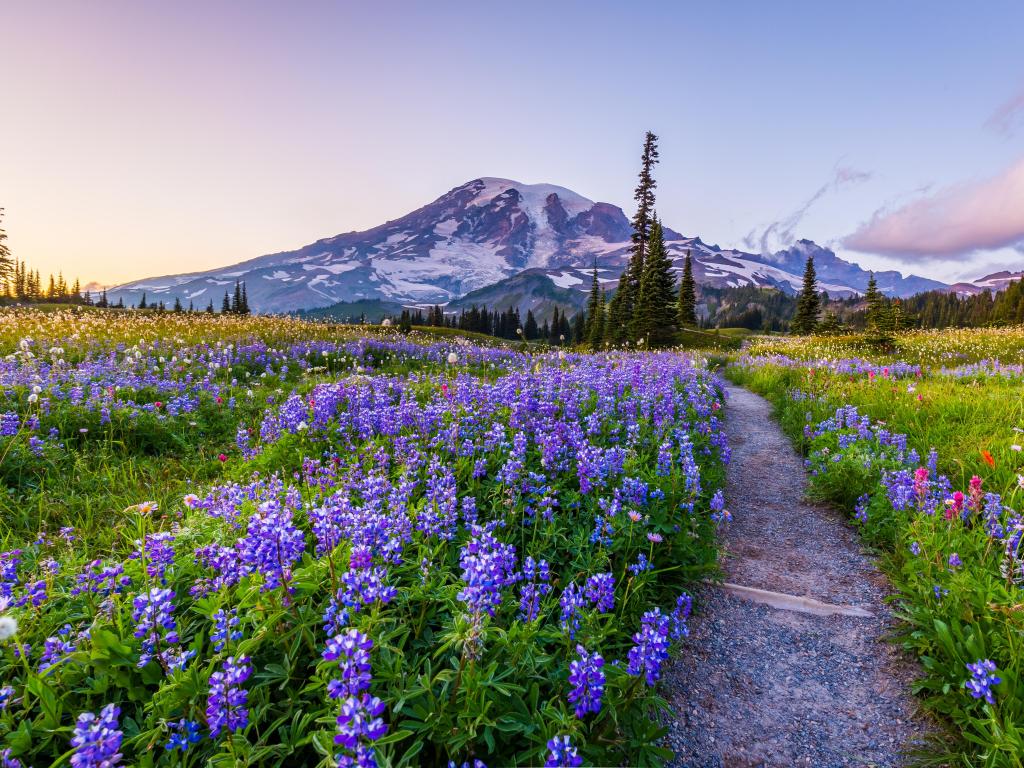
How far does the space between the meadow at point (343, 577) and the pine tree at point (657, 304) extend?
1239 inches

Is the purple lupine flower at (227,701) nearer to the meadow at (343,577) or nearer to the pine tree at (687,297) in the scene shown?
the meadow at (343,577)

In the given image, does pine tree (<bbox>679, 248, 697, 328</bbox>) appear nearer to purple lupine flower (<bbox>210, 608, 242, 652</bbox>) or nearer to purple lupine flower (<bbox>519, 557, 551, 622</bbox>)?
purple lupine flower (<bbox>519, 557, 551, 622</bbox>)

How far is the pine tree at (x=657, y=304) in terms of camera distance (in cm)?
3756

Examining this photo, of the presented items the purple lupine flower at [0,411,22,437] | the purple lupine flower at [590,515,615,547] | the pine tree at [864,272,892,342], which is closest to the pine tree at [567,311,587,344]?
the pine tree at [864,272,892,342]

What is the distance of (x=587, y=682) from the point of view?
2.37m

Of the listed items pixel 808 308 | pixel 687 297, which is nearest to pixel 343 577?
pixel 687 297

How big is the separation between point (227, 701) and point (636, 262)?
160 feet

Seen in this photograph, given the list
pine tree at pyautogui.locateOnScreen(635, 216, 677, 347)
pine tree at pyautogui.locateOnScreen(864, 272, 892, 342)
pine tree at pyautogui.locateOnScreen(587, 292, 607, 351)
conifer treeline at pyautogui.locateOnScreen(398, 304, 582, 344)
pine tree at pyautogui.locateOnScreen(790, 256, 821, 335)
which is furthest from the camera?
conifer treeline at pyautogui.locateOnScreen(398, 304, 582, 344)

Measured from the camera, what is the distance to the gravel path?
3244 millimetres

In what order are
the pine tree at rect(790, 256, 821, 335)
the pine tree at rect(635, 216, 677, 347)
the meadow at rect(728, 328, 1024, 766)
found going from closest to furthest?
the meadow at rect(728, 328, 1024, 766) < the pine tree at rect(635, 216, 677, 347) < the pine tree at rect(790, 256, 821, 335)

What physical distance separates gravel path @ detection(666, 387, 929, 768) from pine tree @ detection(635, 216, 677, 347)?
105 ft

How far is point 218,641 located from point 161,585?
1.01 metres

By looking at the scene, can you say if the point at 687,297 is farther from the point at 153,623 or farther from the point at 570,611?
the point at 153,623

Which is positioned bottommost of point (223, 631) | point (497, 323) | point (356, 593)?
point (223, 631)
